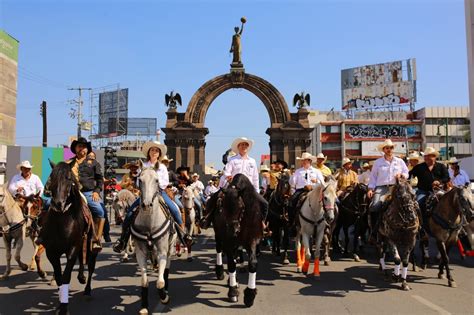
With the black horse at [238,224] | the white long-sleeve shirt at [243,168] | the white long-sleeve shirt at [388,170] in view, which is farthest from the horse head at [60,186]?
the white long-sleeve shirt at [388,170]

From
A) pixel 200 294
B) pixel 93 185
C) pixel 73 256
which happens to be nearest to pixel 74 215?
pixel 73 256

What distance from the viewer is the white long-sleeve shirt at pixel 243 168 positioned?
8.12 m

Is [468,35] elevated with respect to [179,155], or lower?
elevated

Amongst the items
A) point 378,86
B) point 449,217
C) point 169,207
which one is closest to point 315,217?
point 449,217

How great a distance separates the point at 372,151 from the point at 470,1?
1952 inches

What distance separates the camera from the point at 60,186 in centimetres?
608

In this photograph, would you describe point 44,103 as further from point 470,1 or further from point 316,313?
point 316,313

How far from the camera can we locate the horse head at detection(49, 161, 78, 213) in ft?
19.8

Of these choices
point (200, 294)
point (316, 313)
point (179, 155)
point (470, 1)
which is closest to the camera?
point (316, 313)

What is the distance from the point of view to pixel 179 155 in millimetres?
36688

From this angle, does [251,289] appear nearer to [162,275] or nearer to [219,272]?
[162,275]

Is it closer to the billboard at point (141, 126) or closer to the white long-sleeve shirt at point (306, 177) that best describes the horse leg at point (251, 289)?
the white long-sleeve shirt at point (306, 177)

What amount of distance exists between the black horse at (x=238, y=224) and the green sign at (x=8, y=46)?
69115 mm

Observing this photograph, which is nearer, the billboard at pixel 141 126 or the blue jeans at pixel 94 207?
the blue jeans at pixel 94 207
